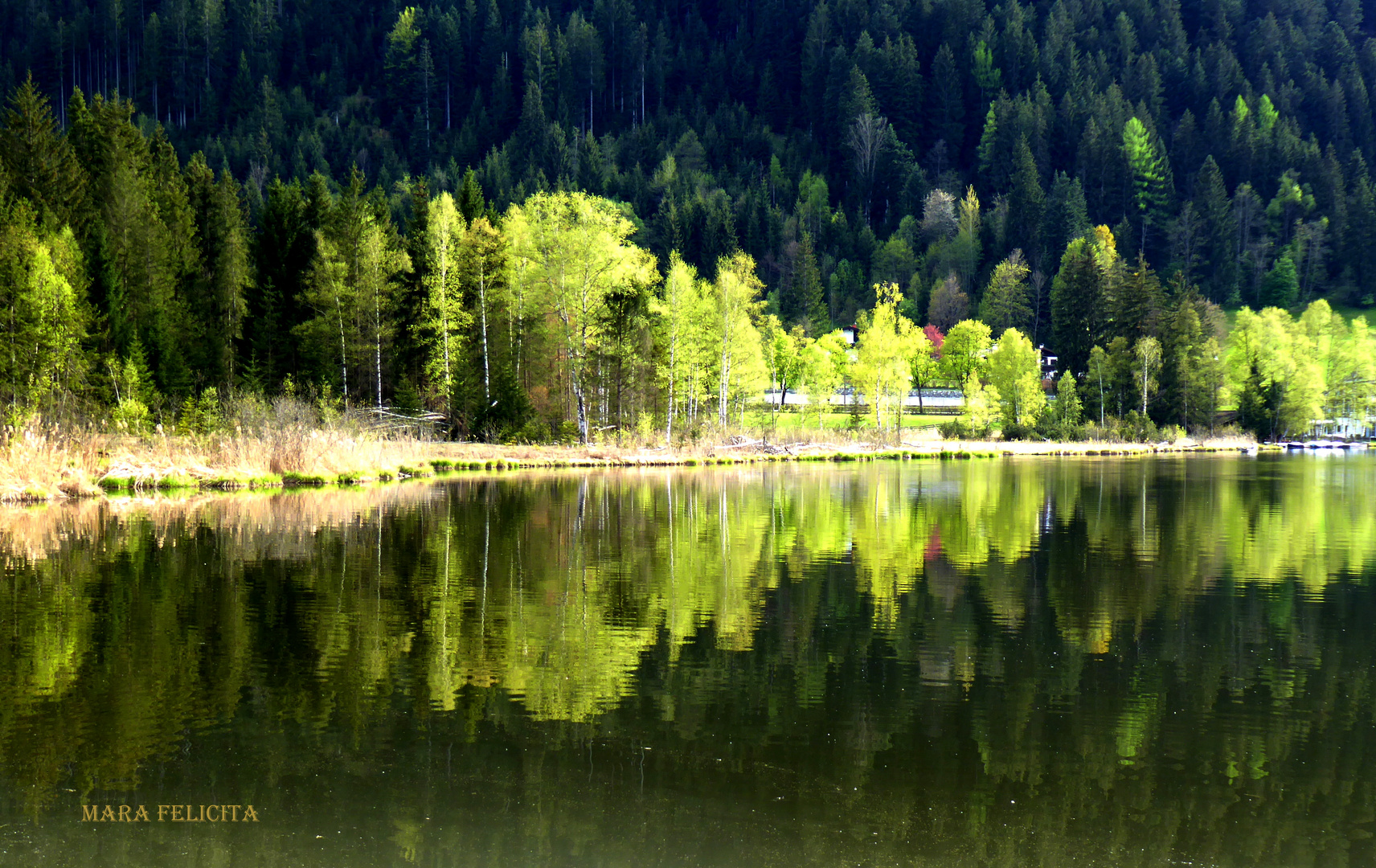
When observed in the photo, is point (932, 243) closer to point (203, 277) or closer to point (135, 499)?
point (203, 277)

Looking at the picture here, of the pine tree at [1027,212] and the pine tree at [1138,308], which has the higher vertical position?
the pine tree at [1027,212]

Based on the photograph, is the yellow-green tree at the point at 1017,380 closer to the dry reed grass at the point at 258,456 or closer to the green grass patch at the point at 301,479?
the dry reed grass at the point at 258,456

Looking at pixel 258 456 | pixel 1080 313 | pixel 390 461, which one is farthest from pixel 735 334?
pixel 1080 313

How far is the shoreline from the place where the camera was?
35.2 metres

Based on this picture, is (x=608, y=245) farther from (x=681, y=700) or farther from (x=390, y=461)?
(x=681, y=700)

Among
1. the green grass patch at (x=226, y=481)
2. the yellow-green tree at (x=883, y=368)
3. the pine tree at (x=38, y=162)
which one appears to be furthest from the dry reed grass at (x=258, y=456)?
the yellow-green tree at (x=883, y=368)

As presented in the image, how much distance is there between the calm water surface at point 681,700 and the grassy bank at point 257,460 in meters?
8.30

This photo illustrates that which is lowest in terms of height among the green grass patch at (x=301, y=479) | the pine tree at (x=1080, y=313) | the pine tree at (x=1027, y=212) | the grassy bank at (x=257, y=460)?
the green grass patch at (x=301, y=479)

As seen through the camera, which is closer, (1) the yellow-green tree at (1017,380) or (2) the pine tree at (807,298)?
(1) the yellow-green tree at (1017,380)

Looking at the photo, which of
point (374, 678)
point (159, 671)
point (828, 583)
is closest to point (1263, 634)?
point (828, 583)

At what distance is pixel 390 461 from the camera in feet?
155

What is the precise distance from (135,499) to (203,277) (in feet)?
93.3

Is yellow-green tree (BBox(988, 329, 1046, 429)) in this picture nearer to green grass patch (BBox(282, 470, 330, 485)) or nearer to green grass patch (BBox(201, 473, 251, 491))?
green grass patch (BBox(282, 470, 330, 485))

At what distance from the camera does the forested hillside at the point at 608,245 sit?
54688 millimetres
